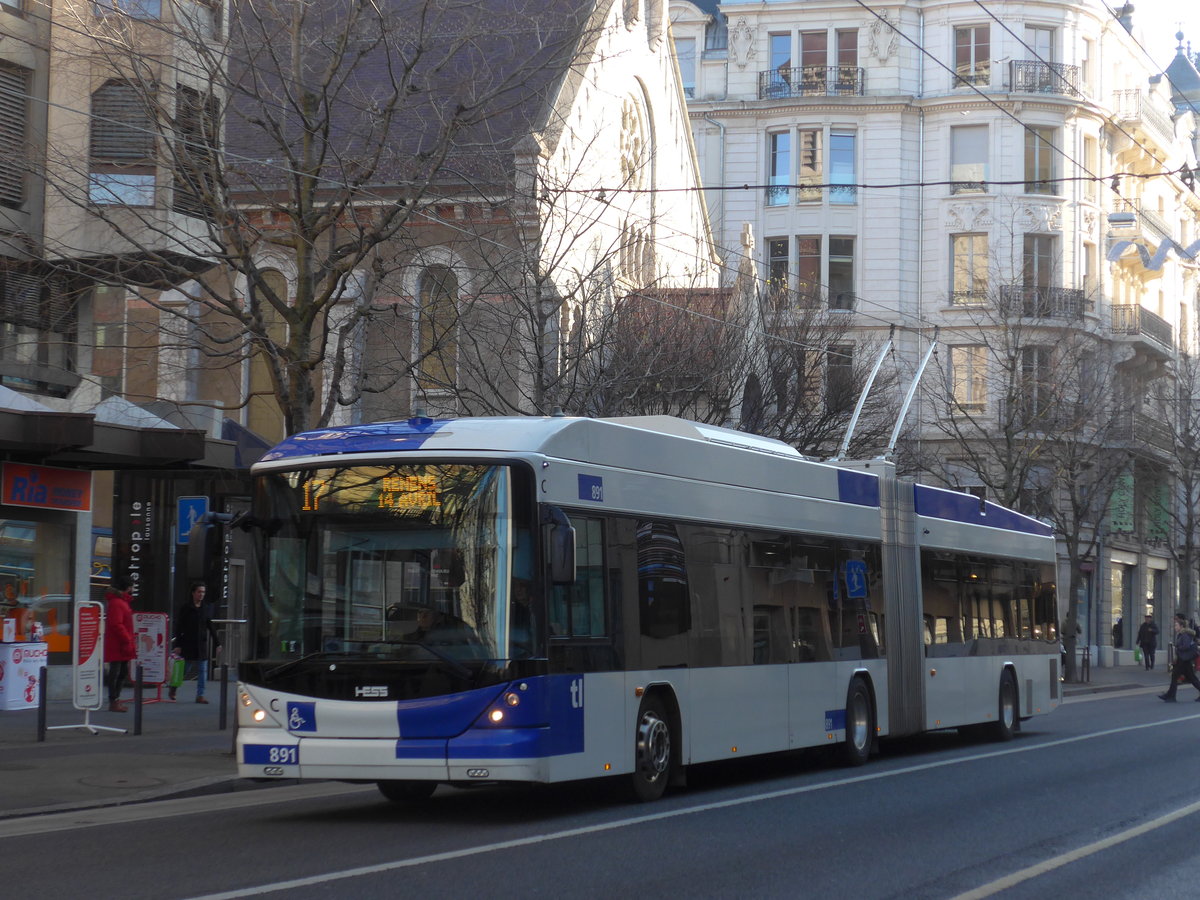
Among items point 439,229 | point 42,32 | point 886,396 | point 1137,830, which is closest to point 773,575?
point 1137,830

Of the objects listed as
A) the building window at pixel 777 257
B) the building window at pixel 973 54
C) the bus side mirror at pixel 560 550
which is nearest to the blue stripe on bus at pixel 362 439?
the bus side mirror at pixel 560 550

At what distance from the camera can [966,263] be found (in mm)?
52188

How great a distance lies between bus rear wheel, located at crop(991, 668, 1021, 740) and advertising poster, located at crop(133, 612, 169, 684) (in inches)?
449

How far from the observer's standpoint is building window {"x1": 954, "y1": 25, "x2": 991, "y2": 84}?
52906 millimetres

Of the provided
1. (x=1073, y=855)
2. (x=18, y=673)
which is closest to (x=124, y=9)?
(x=18, y=673)

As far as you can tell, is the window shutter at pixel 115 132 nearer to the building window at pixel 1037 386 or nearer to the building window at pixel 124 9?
the building window at pixel 124 9

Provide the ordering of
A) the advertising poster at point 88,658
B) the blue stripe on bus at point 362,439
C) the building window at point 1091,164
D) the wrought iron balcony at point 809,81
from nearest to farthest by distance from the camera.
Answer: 1. the blue stripe on bus at point 362,439
2. the advertising poster at point 88,658
3. the building window at point 1091,164
4. the wrought iron balcony at point 809,81

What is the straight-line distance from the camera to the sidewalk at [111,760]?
13.2m

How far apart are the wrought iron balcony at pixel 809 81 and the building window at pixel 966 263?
232 inches

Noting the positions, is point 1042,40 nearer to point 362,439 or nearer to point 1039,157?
point 1039,157

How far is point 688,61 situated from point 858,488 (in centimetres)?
4132

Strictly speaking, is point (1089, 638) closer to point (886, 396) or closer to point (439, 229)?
point (886, 396)

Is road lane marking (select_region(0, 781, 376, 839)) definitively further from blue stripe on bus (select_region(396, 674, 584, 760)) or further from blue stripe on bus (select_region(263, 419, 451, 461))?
blue stripe on bus (select_region(263, 419, 451, 461))

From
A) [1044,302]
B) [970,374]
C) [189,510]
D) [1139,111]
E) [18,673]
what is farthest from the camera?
[1139,111]
